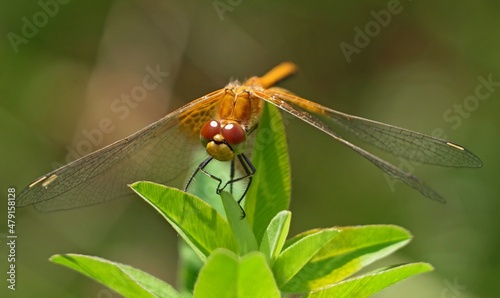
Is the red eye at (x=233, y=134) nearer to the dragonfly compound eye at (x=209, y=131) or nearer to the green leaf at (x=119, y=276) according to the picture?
the dragonfly compound eye at (x=209, y=131)

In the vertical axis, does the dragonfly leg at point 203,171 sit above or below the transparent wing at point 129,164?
below

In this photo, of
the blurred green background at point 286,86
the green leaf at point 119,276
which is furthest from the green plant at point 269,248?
the blurred green background at point 286,86

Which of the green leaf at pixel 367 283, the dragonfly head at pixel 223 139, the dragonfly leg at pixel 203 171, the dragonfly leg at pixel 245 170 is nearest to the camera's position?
the green leaf at pixel 367 283

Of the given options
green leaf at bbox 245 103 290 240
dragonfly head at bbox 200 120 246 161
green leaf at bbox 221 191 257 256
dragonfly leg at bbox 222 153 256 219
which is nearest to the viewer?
green leaf at bbox 221 191 257 256

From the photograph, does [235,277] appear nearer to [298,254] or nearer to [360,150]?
[298,254]

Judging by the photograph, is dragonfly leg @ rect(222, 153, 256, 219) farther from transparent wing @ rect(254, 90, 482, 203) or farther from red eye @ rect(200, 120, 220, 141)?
transparent wing @ rect(254, 90, 482, 203)

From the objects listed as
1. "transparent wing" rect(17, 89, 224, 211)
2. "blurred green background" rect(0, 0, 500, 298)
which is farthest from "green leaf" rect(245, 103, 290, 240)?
"blurred green background" rect(0, 0, 500, 298)

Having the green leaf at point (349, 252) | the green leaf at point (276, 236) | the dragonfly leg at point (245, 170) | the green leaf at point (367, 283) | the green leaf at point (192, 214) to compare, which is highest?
the dragonfly leg at point (245, 170)
